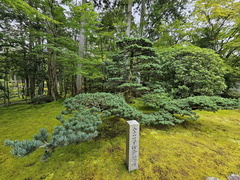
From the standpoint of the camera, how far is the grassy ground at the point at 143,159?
1.63 meters

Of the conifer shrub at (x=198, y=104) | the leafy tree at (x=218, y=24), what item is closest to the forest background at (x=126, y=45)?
the leafy tree at (x=218, y=24)

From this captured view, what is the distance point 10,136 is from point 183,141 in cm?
464

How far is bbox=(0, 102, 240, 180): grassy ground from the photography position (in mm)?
1626

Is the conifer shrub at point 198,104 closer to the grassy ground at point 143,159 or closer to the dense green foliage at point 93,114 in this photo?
the dense green foliage at point 93,114

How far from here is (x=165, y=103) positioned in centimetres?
336

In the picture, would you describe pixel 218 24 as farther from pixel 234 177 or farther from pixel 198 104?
pixel 234 177

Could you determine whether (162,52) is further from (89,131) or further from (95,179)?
(95,179)

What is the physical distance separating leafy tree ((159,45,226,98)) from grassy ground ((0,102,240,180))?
2097mm

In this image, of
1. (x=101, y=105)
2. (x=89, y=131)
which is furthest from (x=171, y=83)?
(x=89, y=131)

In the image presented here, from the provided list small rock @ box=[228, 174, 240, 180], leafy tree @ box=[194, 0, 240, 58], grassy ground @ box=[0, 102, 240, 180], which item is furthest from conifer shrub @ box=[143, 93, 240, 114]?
leafy tree @ box=[194, 0, 240, 58]

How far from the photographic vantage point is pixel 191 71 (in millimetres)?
4379

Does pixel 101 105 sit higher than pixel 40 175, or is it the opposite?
pixel 101 105

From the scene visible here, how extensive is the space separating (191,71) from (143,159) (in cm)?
423

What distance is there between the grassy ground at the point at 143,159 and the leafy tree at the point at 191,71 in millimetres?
2097
